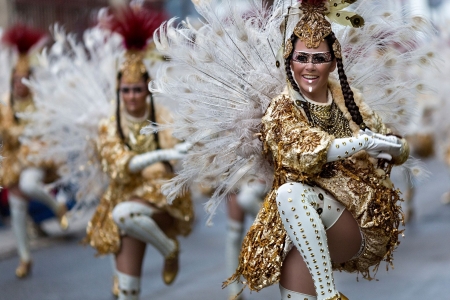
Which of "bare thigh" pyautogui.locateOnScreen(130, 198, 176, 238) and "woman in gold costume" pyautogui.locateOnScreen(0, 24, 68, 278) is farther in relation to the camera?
"woman in gold costume" pyautogui.locateOnScreen(0, 24, 68, 278)

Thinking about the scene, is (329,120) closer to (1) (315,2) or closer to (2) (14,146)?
(1) (315,2)

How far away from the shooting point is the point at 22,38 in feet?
24.2

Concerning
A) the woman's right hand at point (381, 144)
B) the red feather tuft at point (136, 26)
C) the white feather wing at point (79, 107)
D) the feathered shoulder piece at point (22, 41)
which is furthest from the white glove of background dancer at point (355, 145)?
the feathered shoulder piece at point (22, 41)

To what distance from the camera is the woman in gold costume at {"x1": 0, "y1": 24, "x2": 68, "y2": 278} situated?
7.07 m

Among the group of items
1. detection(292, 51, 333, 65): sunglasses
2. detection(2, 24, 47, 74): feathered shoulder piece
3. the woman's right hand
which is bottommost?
detection(2, 24, 47, 74): feathered shoulder piece

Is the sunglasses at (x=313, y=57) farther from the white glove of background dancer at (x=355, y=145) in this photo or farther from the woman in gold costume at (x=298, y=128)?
the white glove of background dancer at (x=355, y=145)

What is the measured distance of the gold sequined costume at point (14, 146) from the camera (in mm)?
7059

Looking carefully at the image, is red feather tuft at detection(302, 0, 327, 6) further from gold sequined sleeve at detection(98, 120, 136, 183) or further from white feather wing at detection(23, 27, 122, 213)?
white feather wing at detection(23, 27, 122, 213)

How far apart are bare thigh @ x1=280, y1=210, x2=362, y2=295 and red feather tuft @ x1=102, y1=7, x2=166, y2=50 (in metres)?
2.24

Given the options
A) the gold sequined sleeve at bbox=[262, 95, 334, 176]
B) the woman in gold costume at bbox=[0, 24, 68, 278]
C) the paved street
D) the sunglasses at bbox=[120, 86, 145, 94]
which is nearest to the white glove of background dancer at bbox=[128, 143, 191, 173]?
the sunglasses at bbox=[120, 86, 145, 94]

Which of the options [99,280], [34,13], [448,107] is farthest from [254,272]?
[34,13]

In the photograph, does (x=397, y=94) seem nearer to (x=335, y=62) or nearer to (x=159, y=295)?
(x=335, y=62)

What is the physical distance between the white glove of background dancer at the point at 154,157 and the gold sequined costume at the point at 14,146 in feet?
8.10

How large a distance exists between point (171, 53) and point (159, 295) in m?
3.29
